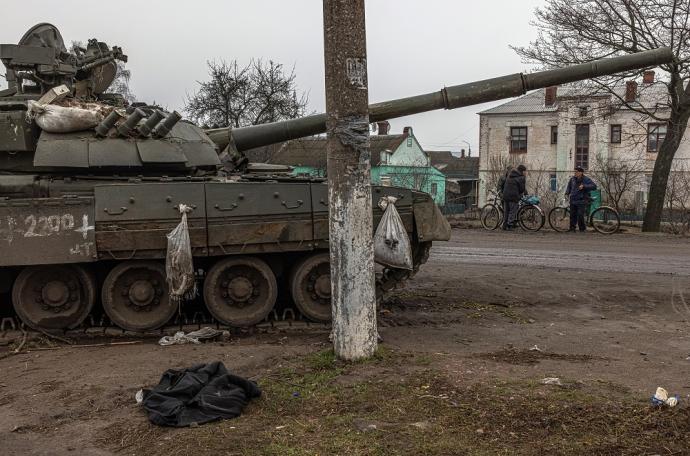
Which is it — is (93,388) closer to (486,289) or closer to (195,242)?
(195,242)

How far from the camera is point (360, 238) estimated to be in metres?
5.68

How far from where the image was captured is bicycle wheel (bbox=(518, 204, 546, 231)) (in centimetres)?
1805

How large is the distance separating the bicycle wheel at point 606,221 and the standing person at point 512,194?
189 cm

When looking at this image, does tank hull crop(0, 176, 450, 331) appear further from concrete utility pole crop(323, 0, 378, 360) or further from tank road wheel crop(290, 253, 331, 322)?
concrete utility pole crop(323, 0, 378, 360)

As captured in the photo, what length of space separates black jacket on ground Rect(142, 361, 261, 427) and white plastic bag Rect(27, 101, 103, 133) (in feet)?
12.3

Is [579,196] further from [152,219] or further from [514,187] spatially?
[152,219]

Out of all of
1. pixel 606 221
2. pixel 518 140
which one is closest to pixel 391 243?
pixel 606 221

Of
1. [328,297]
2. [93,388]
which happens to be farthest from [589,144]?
[93,388]

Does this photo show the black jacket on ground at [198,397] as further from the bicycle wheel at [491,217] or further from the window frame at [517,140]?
the window frame at [517,140]

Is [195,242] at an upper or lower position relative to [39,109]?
lower

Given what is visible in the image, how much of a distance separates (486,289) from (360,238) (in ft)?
15.7

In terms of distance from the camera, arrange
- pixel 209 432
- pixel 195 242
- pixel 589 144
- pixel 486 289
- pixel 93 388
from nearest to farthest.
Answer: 1. pixel 209 432
2. pixel 93 388
3. pixel 195 242
4. pixel 486 289
5. pixel 589 144

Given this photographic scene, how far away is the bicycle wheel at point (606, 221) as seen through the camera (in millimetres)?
17969

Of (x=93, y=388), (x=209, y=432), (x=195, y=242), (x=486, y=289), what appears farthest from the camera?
(x=486, y=289)
